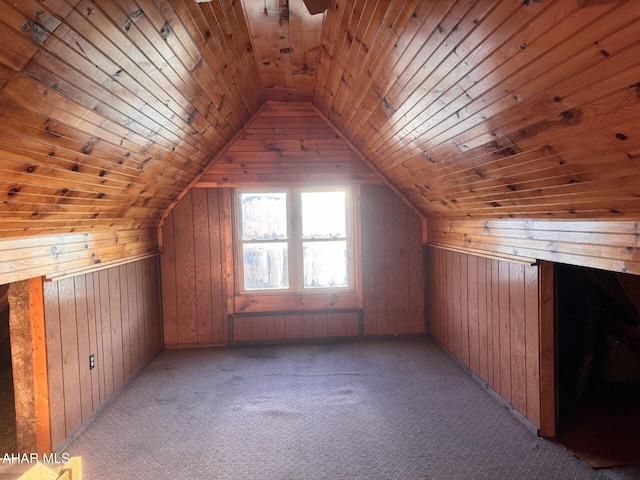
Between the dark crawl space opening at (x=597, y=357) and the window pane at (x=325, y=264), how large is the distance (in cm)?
217

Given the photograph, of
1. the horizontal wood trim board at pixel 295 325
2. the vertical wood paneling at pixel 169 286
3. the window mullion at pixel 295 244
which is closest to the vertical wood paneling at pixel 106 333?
the vertical wood paneling at pixel 169 286

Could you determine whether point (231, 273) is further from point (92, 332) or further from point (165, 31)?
point (165, 31)

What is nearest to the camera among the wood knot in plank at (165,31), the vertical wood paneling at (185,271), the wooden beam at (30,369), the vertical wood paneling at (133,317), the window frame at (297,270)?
the wood knot in plank at (165,31)

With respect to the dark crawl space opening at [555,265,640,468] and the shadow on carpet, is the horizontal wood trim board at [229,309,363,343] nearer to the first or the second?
the dark crawl space opening at [555,265,640,468]

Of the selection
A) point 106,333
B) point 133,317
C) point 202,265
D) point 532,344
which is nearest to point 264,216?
point 202,265

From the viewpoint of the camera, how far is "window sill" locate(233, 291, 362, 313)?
4188mm

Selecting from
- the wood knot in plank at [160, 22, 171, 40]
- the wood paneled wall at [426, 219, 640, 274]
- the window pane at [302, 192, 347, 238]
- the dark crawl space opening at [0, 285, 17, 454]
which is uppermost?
the wood knot in plank at [160, 22, 171, 40]

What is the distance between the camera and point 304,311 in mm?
4242

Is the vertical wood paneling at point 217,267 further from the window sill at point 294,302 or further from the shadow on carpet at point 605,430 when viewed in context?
the shadow on carpet at point 605,430

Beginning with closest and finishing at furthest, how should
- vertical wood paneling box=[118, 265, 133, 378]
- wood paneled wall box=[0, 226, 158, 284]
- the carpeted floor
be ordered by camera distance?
wood paneled wall box=[0, 226, 158, 284] → the carpeted floor → vertical wood paneling box=[118, 265, 133, 378]

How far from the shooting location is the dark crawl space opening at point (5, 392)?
95.7 inches

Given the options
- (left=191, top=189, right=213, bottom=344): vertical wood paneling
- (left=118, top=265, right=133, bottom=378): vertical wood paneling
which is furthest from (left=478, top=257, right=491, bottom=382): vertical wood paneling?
(left=118, top=265, right=133, bottom=378): vertical wood paneling

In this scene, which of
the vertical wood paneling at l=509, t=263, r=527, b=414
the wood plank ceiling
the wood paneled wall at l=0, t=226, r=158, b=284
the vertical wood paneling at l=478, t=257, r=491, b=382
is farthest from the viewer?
the vertical wood paneling at l=478, t=257, r=491, b=382

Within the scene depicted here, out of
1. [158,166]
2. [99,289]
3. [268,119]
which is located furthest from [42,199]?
A: [268,119]
